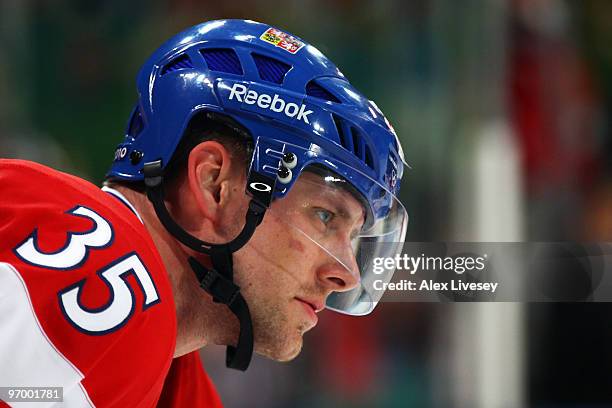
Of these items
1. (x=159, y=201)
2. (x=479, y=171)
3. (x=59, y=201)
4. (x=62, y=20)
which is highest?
(x=62, y=20)

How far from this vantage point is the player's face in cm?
237

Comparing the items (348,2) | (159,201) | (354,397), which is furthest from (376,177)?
(348,2)

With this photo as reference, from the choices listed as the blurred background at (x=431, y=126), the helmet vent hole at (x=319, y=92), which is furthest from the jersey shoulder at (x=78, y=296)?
the blurred background at (x=431, y=126)

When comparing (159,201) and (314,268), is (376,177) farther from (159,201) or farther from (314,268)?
(159,201)

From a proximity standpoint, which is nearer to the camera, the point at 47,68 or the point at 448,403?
the point at 448,403

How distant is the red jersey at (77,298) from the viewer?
1.76m

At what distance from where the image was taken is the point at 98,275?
1.85 metres

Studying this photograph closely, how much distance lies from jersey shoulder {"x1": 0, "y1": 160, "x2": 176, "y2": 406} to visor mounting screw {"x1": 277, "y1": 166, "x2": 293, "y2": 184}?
15.6 inches

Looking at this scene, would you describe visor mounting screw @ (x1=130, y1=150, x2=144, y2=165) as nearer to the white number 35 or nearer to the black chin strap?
the black chin strap

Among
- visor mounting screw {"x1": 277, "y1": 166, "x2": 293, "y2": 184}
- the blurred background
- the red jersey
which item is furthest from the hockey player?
the blurred background

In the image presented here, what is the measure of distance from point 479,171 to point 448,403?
3.49 ft

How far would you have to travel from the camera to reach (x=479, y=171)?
4.39 meters

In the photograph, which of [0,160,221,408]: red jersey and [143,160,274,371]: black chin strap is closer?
[0,160,221,408]: red jersey

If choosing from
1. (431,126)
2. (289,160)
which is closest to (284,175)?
(289,160)
